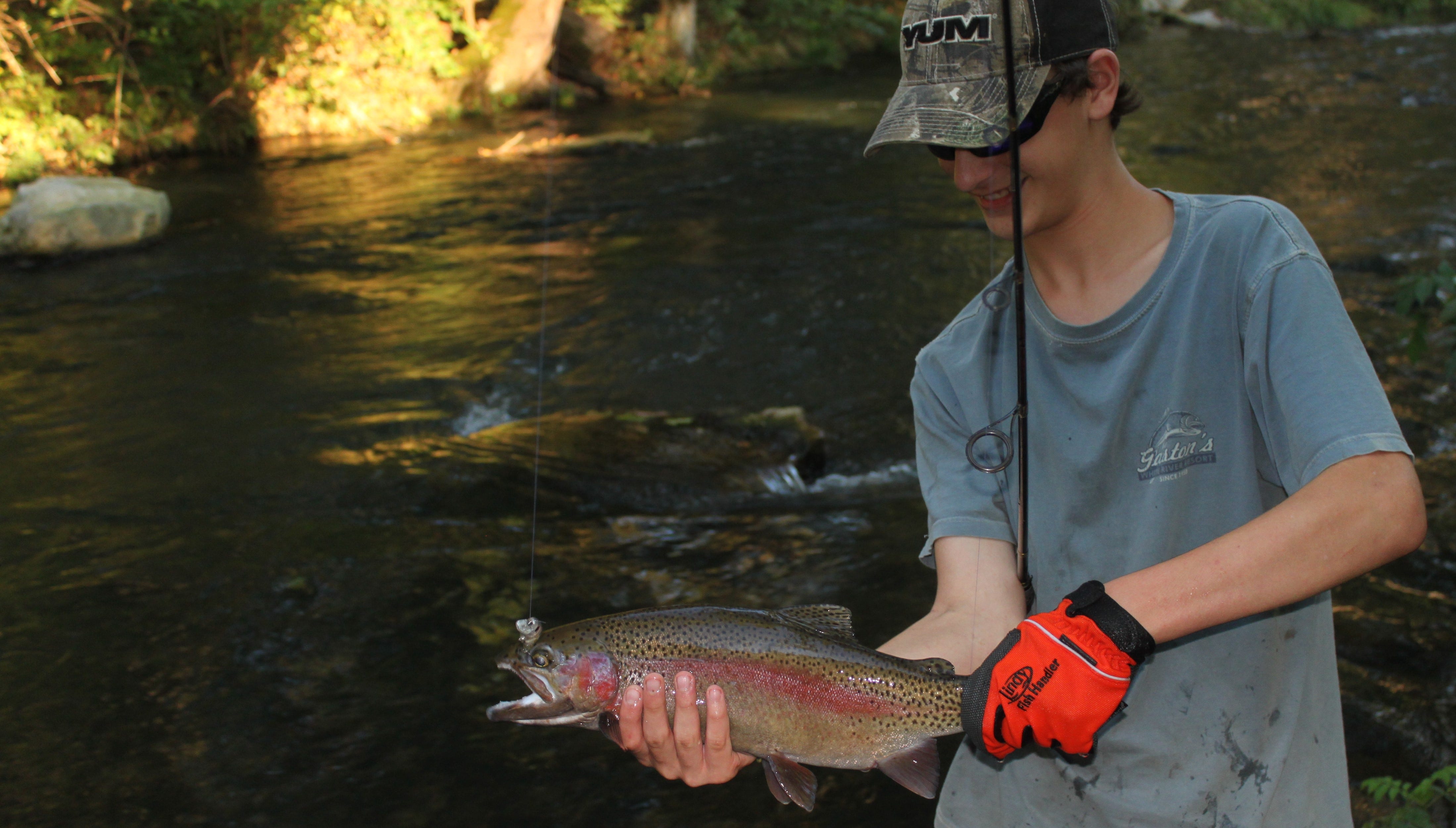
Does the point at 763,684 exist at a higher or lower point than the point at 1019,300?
lower

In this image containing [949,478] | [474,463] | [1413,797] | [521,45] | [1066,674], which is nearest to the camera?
[1066,674]

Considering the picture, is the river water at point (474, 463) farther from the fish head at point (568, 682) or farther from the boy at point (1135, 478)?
the boy at point (1135, 478)

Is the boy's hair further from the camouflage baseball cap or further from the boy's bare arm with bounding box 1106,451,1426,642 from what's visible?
the boy's bare arm with bounding box 1106,451,1426,642

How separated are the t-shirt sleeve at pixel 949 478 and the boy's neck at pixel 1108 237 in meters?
0.31

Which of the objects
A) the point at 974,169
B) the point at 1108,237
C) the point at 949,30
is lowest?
the point at 1108,237

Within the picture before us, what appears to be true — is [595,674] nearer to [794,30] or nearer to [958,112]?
[958,112]

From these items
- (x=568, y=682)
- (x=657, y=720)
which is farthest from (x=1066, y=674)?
(x=568, y=682)

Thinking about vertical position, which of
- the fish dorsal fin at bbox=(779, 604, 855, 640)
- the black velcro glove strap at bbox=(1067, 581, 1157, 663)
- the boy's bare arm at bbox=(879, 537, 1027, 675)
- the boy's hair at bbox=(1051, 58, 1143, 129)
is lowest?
the fish dorsal fin at bbox=(779, 604, 855, 640)

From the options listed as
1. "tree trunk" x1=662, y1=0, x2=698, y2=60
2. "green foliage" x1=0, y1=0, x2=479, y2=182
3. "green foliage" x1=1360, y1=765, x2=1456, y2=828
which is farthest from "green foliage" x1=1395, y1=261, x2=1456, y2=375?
"tree trunk" x1=662, y1=0, x2=698, y2=60

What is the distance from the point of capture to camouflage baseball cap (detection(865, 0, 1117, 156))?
75.7 inches

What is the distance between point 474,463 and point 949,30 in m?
5.85

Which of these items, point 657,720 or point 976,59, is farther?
point 657,720

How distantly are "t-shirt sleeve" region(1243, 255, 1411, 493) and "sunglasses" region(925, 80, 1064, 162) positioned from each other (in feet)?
1.50

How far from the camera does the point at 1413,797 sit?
3.41 meters
